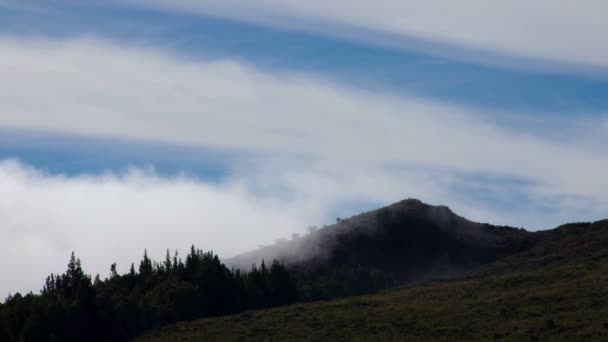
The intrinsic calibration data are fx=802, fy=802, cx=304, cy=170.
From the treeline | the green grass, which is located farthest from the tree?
the green grass

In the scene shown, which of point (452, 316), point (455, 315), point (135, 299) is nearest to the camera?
point (452, 316)

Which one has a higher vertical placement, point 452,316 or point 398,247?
point 398,247

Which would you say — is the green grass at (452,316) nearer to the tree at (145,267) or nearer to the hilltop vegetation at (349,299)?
the hilltop vegetation at (349,299)

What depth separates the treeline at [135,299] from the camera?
299ft

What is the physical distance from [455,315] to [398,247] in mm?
68844

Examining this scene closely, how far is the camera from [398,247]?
156 m

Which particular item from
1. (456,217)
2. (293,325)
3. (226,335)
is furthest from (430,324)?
(456,217)

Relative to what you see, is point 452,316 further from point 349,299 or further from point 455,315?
point 349,299

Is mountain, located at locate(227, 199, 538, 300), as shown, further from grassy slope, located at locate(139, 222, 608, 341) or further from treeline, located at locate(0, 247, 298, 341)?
grassy slope, located at locate(139, 222, 608, 341)

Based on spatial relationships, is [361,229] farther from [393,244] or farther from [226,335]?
[226,335]

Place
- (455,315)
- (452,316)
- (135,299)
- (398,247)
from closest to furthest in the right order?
(452,316) → (455,315) → (135,299) → (398,247)

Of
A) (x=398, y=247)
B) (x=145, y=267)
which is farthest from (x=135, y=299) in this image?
(x=398, y=247)

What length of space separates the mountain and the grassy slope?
117ft

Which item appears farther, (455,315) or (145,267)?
(145,267)
